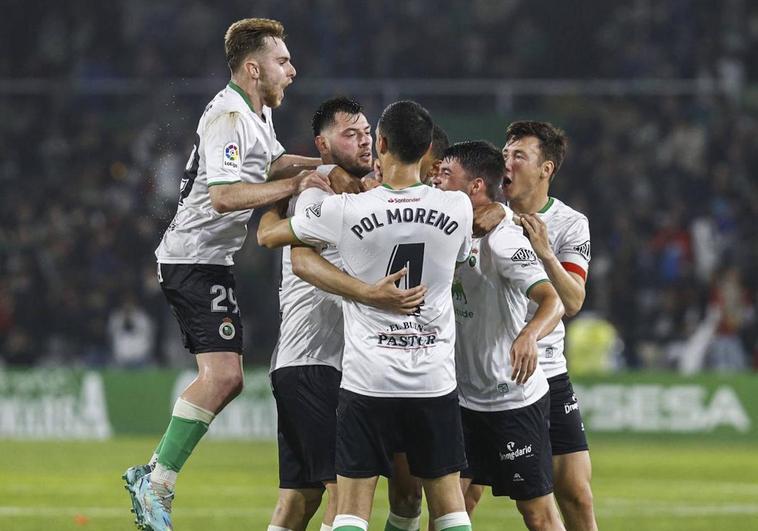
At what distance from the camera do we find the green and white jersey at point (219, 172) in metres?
7.54

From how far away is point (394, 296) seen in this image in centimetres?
625

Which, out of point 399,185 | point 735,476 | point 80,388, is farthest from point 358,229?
point 80,388

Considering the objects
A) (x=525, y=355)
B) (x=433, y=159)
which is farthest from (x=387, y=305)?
(x=433, y=159)

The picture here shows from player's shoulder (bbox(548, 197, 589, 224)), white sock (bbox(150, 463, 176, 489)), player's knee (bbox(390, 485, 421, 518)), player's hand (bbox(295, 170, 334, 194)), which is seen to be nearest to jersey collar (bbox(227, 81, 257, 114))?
player's hand (bbox(295, 170, 334, 194))

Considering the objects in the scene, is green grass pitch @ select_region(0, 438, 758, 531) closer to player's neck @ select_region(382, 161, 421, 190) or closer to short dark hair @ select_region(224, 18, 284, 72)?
short dark hair @ select_region(224, 18, 284, 72)

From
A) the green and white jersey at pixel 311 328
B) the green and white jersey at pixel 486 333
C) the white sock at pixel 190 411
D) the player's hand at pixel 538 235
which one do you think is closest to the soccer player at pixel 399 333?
the green and white jersey at pixel 486 333

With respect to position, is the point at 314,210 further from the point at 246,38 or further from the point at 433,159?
the point at 246,38

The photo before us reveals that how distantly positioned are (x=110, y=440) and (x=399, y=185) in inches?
616

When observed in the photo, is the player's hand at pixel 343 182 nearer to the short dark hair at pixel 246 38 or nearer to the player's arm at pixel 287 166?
the player's arm at pixel 287 166

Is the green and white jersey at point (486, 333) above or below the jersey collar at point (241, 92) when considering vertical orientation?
below

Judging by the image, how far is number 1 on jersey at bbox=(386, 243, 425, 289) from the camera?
631cm

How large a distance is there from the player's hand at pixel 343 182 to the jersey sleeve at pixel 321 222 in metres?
0.39

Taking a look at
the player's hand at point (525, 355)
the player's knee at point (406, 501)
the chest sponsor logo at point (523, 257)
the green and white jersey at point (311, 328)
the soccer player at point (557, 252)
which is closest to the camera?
the player's hand at point (525, 355)

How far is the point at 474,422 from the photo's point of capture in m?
7.32
